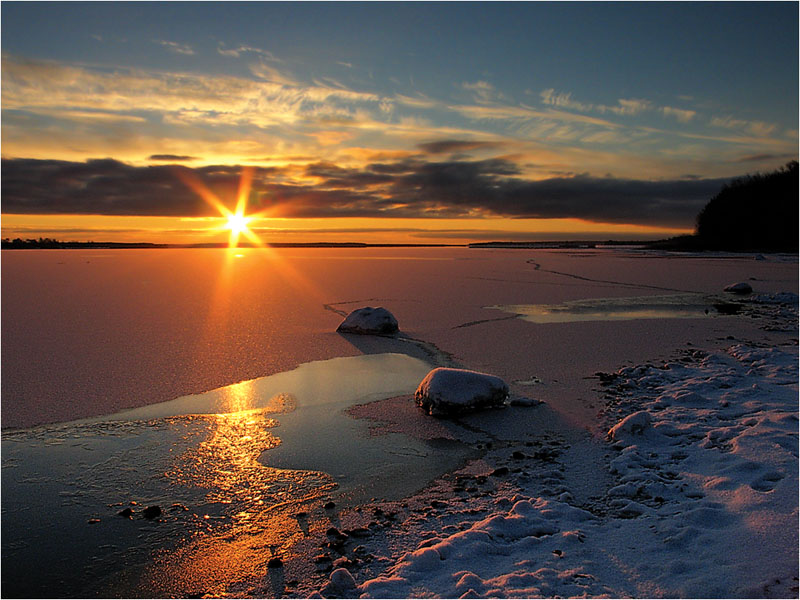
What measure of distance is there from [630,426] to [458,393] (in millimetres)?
1283

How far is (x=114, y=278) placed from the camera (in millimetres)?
16594

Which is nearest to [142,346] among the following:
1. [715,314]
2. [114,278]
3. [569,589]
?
[569,589]

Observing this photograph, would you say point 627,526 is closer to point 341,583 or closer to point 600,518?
point 600,518

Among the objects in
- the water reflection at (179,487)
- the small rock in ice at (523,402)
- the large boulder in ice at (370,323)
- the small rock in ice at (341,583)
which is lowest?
the small rock in ice at (341,583)

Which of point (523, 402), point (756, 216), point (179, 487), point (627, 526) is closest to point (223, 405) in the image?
point (179, 487)

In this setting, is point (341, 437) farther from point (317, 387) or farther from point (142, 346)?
point (142, 346)

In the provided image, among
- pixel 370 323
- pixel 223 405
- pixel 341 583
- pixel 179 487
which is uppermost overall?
pixel 370 323

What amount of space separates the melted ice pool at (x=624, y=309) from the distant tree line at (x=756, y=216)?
33.5m

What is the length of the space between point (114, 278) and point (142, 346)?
11.4m

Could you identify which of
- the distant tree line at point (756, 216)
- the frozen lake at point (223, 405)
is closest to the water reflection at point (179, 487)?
the frozen lake at point (223, 405)

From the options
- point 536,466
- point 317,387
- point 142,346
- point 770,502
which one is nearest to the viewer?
point 770,502

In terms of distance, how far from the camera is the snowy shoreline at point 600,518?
7.48 feet

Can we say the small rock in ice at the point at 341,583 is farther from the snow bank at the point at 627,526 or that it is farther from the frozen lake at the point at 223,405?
the frozen lake at the point at 223,405

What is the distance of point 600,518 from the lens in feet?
9.20
